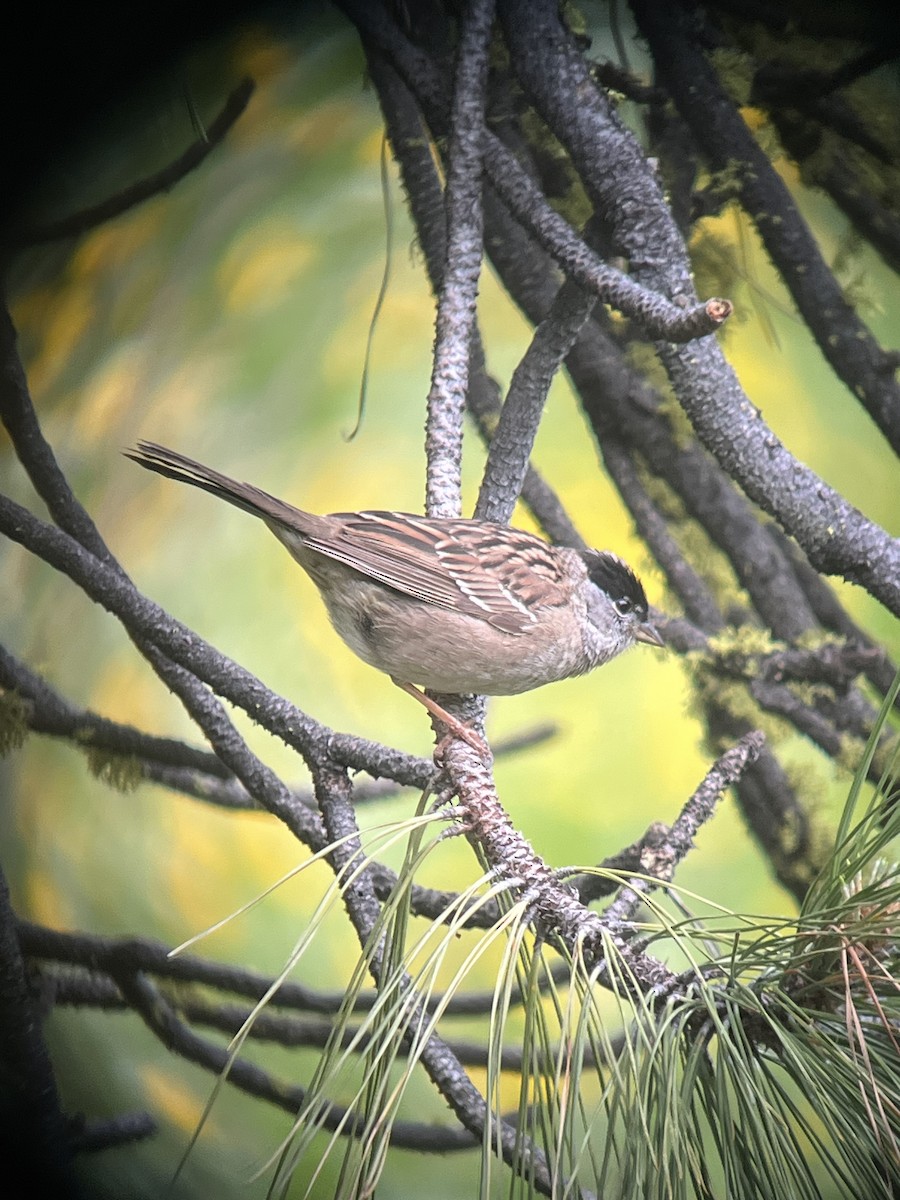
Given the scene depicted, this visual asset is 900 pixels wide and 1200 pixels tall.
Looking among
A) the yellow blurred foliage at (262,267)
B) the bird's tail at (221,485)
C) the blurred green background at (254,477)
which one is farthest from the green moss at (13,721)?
the yellow blurred foliage at (262,267)

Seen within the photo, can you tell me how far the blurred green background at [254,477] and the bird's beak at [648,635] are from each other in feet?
0.04

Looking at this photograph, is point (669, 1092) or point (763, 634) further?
point (763, 634)

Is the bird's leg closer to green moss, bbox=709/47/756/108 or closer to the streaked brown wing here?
the streaked brown wing

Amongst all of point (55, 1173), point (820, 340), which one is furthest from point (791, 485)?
point (55, 1173)

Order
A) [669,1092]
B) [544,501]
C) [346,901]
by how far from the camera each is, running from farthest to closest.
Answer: [544,501]
[346,901]
[669,1092]

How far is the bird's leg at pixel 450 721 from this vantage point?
0.89 m

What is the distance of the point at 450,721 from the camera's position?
91 centimetres

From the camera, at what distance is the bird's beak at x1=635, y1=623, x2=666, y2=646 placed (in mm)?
964

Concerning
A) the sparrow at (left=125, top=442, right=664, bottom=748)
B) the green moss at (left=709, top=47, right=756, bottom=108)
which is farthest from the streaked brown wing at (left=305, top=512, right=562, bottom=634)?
the green moss at (left=709, top=47, right=756, bottom=108)

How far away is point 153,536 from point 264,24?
0.48m

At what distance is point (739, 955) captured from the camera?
66 centimetres

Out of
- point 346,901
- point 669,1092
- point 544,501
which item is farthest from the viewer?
point 544,501

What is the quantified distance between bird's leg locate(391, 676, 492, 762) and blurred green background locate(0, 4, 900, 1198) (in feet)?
0.08

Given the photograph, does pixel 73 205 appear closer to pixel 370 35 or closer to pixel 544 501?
pixel 370 35
